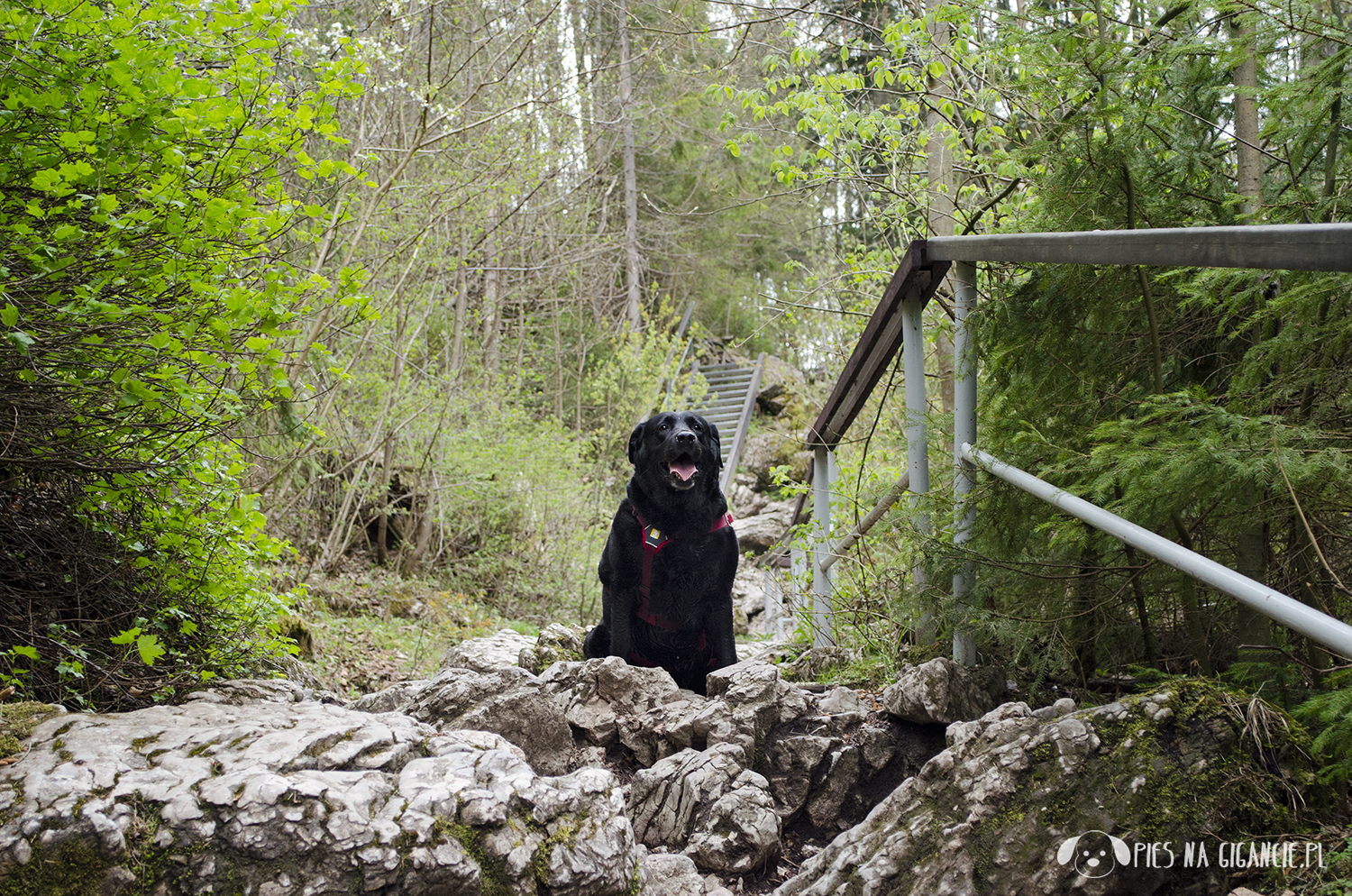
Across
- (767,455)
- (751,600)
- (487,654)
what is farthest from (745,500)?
(487,654)

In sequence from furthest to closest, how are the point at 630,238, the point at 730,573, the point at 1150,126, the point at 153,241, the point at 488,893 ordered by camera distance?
the point at 630,238 < the point at 730,573 < the point at 153,241 < the point at 1150,126 < the point at 488,893

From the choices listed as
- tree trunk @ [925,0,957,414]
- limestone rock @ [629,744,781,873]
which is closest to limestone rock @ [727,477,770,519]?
tree trunk @ [925,0,957,414]

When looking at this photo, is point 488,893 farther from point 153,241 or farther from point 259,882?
point 153,241

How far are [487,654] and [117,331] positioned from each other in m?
1.99

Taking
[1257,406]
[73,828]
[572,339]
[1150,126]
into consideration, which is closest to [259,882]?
[73,828]

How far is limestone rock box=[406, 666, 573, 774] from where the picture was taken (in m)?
2.49

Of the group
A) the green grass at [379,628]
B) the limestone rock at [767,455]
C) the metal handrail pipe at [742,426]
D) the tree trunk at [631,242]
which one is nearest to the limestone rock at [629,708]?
the green grass at [379,628]

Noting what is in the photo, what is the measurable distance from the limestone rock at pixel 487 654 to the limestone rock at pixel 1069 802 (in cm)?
185

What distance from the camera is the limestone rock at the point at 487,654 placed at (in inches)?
133

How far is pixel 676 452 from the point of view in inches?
160

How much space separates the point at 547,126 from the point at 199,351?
7.53 meters

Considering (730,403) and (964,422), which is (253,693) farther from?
(730,403)

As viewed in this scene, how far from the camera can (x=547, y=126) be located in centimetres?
916

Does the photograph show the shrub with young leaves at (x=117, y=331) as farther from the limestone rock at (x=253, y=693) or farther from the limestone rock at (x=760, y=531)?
the limestone rock at (x=760, y=531)
